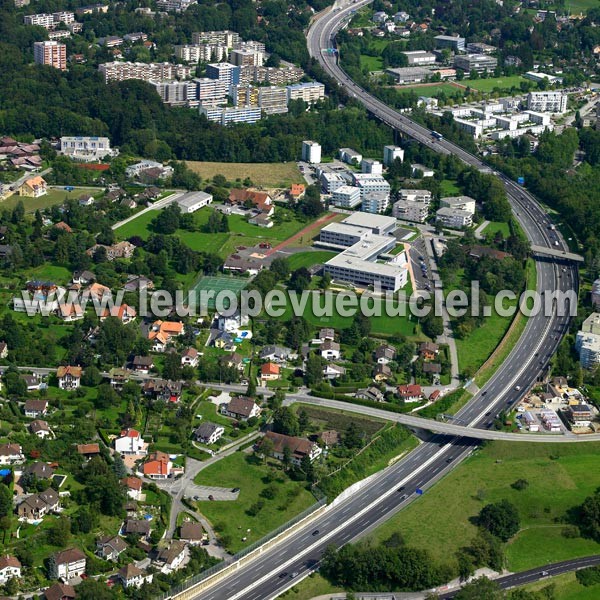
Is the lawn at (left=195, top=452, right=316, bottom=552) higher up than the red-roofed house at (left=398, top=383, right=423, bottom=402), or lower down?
lower down

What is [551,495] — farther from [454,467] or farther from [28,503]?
[28,503]

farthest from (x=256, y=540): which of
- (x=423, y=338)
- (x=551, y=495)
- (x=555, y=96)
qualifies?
(x=555, y=96)

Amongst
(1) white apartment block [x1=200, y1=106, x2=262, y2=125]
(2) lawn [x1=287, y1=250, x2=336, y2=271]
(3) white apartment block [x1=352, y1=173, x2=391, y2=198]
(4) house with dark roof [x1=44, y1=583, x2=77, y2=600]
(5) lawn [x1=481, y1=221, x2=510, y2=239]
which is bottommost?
(4) house with dark roof [x1=44, y1=583, x2=77, y2=600]

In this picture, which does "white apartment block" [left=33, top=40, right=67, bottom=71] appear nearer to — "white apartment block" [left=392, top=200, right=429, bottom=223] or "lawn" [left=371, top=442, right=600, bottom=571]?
"white apartment block" [left=392, top=200, right=429, bottom=223]

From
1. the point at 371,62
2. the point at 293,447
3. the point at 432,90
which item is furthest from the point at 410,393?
the point at 371,62

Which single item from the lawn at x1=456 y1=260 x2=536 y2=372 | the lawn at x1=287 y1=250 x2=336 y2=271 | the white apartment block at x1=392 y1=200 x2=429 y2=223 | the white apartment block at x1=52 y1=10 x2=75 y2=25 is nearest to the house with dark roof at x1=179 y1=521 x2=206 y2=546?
the lawn at x1=456 y1=260 x2=536 y2=372

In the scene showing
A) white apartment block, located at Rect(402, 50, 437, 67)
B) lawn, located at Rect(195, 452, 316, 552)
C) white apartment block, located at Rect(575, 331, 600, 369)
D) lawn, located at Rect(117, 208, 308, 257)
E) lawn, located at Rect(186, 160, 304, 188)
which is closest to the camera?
lawn, located at Rect(195, 452, 316, 552)
